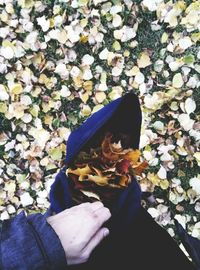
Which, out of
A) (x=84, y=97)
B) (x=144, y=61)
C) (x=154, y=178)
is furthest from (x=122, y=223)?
(x=144, y=61)

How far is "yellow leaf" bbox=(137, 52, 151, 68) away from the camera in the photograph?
99.4 inches

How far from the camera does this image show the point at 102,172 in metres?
1.25

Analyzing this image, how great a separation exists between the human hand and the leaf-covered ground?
126 centimetres

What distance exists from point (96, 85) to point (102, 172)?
1.34 metres

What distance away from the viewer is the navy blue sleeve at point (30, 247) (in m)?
0.98

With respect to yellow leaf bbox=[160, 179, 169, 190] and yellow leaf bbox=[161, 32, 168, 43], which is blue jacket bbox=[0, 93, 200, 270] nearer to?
yellow leaf bbox=[160, 179, 169, 190]

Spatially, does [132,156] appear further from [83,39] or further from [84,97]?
[83,39]

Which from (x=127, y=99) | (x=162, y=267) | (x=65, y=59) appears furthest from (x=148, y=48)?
(x=162, y=267)

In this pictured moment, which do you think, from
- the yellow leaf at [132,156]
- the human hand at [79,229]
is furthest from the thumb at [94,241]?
the yellow leaf at [132,156]

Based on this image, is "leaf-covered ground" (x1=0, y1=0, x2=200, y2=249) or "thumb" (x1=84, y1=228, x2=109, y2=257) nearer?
"thumb" (x1=84, y1=228, x2=109, y2=257)

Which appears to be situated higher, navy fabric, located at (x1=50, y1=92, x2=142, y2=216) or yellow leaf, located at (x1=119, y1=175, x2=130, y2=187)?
navy fabric, located at (x1=50, y1=92, x2=142, y2=216)

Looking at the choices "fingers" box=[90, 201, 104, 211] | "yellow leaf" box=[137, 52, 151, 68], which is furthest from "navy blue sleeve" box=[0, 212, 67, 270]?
"yellow leaf" box=[137, 52, 151, 68]

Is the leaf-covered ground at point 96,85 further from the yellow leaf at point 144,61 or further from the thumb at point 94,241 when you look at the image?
the thumb at point 94,241

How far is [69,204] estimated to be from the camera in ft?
4.09
